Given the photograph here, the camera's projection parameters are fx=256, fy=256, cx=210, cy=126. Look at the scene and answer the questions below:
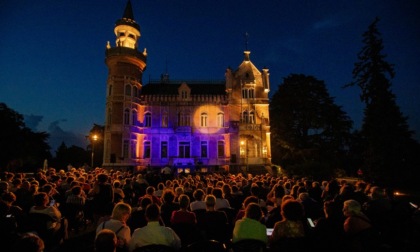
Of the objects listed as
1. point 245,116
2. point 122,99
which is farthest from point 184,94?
point 245,116

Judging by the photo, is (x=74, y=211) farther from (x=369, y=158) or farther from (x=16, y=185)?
(x=369, y=158)

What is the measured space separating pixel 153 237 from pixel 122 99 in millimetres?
29903

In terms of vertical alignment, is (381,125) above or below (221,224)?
above

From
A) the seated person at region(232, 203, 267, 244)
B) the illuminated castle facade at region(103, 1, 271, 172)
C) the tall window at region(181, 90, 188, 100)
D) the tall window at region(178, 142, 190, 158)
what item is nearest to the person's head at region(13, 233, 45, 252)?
the seated person at region(232, 203, 267, 244)

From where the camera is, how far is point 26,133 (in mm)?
32344

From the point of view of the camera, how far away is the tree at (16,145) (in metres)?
27.5

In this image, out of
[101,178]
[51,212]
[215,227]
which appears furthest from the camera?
[101,178]

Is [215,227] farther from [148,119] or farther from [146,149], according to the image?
[148,119]

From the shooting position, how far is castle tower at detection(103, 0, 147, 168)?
30922 mm

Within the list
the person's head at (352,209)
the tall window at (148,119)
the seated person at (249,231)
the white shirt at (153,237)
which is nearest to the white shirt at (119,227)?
the white shirt at (153,237)

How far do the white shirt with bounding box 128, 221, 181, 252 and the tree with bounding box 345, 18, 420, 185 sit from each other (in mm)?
18341

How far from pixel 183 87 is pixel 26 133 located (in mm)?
20787

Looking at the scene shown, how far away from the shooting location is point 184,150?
1362 inches

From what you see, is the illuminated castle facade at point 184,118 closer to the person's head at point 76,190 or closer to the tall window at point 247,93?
the tall window at point 247,93
